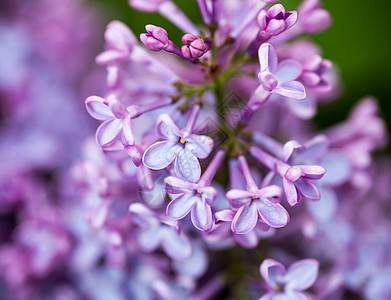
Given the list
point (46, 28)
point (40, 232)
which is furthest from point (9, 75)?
point (40, 232)

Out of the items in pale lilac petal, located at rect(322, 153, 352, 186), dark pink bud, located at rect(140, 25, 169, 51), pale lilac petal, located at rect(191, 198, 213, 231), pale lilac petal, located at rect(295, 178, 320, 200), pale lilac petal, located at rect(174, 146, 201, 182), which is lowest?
pale lilac petal, located at rect(322, 153, 352, 186)

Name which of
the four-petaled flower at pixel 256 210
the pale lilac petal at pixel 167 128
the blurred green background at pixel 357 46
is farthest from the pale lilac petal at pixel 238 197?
the blurred green background at pixel 357 46

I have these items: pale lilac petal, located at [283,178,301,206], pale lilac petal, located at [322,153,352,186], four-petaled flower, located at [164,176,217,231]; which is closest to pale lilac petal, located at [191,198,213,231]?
four-petaled flower, located at [164,176,217,231]

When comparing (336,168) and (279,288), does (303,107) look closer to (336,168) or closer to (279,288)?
(336,168)

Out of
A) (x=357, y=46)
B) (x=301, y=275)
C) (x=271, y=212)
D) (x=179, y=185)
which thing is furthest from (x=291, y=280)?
(x=357, y=46)

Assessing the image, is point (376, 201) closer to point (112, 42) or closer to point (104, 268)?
point (104, 268)

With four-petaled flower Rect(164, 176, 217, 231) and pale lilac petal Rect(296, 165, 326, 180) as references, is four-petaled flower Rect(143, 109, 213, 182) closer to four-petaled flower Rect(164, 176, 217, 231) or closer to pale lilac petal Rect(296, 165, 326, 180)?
four-petaled flower Rect(164, 176, 217, 231)
